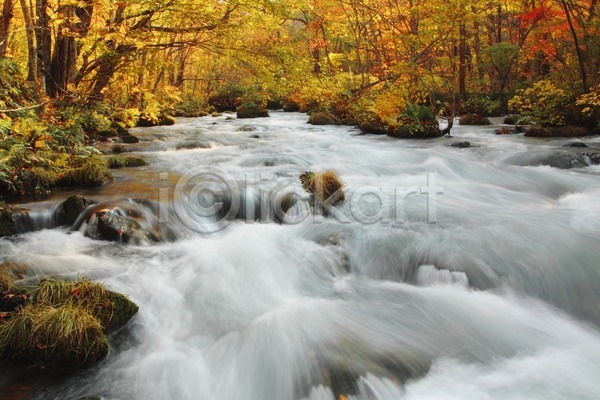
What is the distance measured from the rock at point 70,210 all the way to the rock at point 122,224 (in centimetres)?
7

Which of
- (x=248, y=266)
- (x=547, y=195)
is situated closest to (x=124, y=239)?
(x=248, y=266)

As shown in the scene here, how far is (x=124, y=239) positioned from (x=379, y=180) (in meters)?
5.05

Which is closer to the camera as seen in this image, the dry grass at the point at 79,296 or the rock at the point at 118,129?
the dry grass at the point at 79,296

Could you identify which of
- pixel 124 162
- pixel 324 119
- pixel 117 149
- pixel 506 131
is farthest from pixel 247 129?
pixel 506 131

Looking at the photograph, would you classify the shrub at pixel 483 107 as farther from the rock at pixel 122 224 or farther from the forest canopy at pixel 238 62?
the rock at pixel 122 224

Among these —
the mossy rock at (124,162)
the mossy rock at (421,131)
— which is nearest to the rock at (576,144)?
the mossy rock at (421,131)

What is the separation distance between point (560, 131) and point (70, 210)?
11779mm

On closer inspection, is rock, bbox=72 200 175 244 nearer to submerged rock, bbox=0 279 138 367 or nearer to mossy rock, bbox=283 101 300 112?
submerged rock, bbox=0 279 138 367

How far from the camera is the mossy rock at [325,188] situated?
6382 mm

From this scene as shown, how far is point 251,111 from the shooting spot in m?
20.2

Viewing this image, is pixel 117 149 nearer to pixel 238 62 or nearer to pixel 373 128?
pixel 238 62

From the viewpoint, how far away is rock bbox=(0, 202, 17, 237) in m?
4.77

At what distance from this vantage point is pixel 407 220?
19.3 ft

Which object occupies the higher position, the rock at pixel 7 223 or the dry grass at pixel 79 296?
the rock at pixel 7 223
